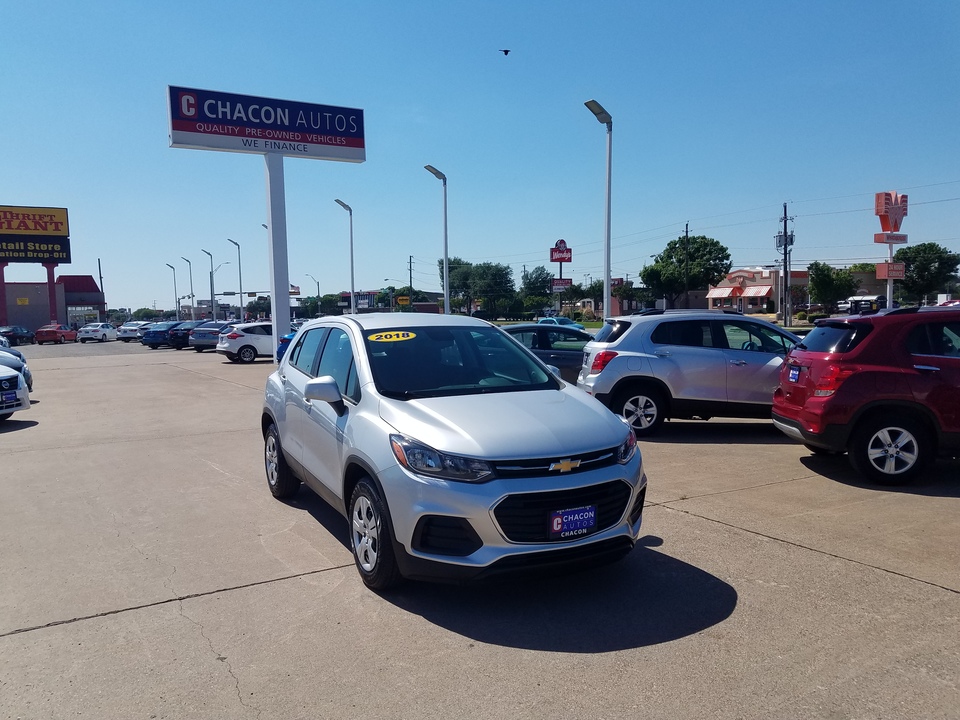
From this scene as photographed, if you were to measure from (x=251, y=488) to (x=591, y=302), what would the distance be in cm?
9113

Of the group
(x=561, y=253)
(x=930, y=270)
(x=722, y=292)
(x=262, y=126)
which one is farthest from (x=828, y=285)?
(x=262, y=126)

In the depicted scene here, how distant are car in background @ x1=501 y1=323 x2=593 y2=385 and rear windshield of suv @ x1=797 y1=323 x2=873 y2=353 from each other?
5.22 metres

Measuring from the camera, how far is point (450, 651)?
3920 mm

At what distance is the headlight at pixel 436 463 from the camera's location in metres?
4.14

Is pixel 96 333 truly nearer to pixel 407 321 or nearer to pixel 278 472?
pixel 278 472

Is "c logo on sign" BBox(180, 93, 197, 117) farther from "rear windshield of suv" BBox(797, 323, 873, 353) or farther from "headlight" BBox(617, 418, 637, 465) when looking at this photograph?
"headlight" BBox(617, 418, 637, 465)

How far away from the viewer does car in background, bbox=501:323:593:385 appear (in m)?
12.8

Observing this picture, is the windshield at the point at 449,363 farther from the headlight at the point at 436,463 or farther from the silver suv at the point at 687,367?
the silver suv at the point at 687,367

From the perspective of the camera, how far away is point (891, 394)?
702cm

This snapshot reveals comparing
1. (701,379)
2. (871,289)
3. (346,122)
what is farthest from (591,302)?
(701,379)

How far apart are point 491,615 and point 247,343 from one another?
85.6ft

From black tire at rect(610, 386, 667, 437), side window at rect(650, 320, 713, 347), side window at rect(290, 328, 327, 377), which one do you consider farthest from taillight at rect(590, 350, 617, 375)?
side window at rect(290, 328, 327, 377)

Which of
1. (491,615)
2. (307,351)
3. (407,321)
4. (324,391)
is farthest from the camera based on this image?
(307,351)

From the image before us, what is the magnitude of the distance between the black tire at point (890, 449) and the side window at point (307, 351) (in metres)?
5.20
